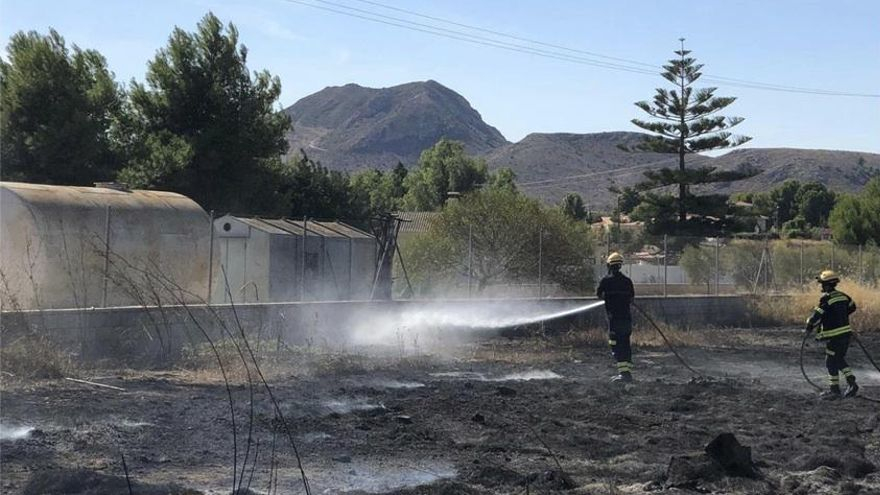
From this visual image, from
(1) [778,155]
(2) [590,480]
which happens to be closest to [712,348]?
(2) [590,480]

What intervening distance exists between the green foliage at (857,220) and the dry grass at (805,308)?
28117 millimetres

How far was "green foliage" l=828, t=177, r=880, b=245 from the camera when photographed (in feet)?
180

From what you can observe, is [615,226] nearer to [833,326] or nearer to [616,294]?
[616,294]

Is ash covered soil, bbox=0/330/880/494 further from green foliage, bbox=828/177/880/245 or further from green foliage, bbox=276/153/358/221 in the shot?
green foliage, bbox=828/177/880/245

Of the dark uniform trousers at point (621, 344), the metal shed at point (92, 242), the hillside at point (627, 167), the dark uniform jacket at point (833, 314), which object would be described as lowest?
the dark uniform trousers at point (621, 344)

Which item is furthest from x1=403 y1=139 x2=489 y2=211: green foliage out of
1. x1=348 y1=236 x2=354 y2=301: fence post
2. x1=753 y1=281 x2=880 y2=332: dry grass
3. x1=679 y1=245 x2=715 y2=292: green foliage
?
x1=348 y1=236 x2=354 y2=301: fence post

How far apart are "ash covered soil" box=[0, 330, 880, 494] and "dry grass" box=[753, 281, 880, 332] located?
449 inches

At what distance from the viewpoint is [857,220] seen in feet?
182

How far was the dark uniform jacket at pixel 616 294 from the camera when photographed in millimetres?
15031

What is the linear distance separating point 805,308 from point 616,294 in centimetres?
1470

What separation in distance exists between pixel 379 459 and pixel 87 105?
3053 cm

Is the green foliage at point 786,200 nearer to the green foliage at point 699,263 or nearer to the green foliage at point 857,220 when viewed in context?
the green foliage at point 857,220

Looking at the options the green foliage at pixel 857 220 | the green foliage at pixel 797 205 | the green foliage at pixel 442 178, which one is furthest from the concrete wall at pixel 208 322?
the green foliage at pixel 797 205

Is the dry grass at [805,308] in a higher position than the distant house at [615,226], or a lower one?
lower
